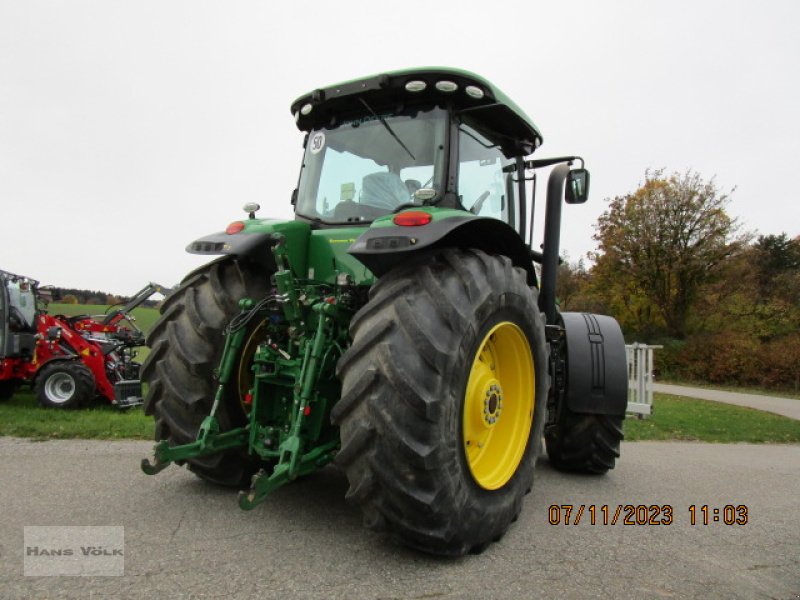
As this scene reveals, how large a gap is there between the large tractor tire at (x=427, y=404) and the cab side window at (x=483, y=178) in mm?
796

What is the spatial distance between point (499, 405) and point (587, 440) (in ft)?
5.51

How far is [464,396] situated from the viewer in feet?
8.70

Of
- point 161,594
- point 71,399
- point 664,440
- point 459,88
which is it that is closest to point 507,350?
point 459,88

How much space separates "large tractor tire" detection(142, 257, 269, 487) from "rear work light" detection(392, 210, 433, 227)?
1.23m

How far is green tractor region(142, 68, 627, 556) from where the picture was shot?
2.44 metres

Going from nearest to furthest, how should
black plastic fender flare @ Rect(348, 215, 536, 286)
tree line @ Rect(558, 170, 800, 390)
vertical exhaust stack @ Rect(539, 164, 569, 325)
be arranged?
1. black plastic fender flare @ Rect(348, 215, 536, 286)
2. vertical exhaust stack @ Rect(539, 164, 569, 325)
3. tree line @ Rect(558, 170, 800, 390)

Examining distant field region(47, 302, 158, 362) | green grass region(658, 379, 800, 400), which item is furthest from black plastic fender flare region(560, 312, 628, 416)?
green grass region(658, 379, 800, 400)

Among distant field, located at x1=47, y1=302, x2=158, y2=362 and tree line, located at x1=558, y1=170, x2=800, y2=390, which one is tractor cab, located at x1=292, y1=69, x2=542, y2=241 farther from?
tree line, located at x1=558, y1=170, x2=800, y2=390

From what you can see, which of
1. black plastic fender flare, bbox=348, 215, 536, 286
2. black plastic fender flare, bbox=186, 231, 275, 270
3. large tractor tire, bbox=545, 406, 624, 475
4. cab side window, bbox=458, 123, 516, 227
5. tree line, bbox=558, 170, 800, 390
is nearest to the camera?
black plastic fender flare, bbox=348, 215, 536, 286

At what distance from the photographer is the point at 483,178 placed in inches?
151

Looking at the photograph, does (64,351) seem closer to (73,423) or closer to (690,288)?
(73,423)

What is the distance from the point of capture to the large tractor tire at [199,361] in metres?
3.19

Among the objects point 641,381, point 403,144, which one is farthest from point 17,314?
point 641,381

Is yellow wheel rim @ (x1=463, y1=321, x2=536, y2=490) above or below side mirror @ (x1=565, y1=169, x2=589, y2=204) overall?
below
